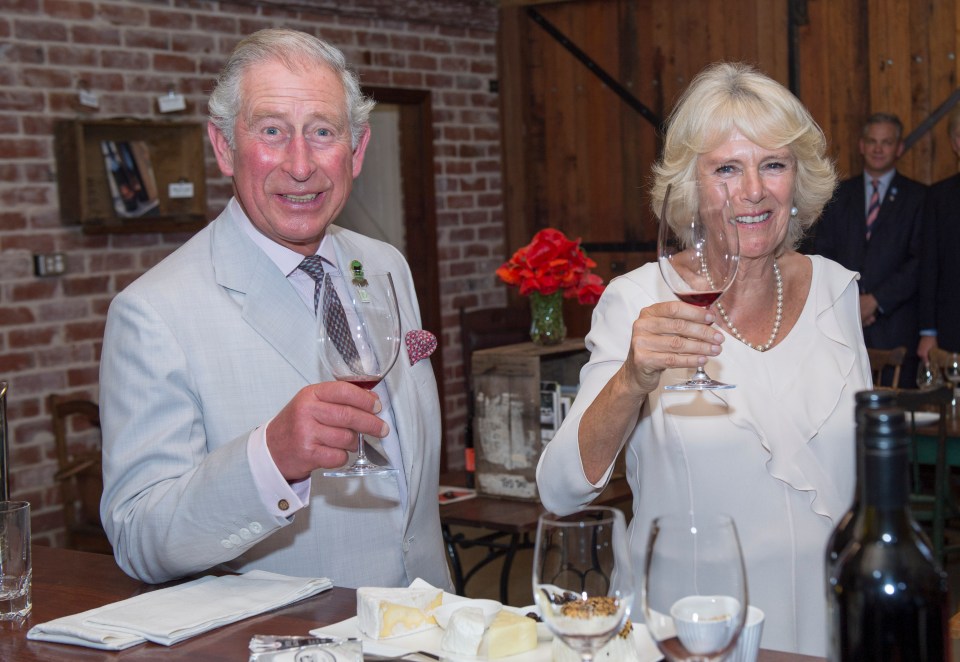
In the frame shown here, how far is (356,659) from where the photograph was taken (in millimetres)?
1221

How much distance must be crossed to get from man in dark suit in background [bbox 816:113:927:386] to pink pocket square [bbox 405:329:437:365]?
4131mm

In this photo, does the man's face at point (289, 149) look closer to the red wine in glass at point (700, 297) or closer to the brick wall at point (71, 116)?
the red wine in glass at point (700, 297)

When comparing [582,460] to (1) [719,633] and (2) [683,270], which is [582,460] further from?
(1) [719,633]

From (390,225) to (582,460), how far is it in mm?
4881

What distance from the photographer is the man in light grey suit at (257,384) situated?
157 centimetres

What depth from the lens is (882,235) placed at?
18.7 ft

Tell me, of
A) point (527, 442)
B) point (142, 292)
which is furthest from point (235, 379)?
point (527, 442)

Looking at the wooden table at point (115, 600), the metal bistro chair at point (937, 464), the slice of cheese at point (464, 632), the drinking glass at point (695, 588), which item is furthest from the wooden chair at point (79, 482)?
the drinking glass at point (695, 588)

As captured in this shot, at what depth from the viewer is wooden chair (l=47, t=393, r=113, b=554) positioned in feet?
14.4

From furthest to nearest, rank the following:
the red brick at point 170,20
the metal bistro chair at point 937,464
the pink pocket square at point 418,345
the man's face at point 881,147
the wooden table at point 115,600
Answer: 1. the man's face at point 881,147
2. the red brick at point 170,20
3. the metal bistro chair at point 937,464
4. the pink pocket square at point 418,345
5. the wooden table at point 115,600

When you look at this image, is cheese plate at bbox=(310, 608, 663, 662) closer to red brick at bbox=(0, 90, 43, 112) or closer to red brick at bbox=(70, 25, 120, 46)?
red brick at bbox=(0, 90, 43, 112)

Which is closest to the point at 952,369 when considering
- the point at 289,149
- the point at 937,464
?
the point at 937,464

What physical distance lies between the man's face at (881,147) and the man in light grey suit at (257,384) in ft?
13.9

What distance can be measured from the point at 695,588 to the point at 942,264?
5005 mm
